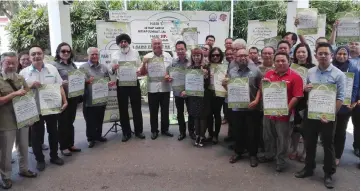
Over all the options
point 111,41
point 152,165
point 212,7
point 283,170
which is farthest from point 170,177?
point 212,7

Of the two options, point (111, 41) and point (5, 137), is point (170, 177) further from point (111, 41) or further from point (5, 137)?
point (111, 41)

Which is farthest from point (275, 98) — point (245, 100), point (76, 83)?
point (76, 83)

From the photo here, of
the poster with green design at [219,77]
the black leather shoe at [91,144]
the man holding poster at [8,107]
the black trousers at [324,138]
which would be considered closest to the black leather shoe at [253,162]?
the black trousers at [324,138]

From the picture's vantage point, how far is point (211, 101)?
479 centimetres

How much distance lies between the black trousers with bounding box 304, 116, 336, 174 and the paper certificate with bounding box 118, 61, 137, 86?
2589 millimetres

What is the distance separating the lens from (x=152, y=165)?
13.5ft

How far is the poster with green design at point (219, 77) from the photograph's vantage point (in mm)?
4262

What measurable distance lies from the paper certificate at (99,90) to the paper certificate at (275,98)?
7.91ft

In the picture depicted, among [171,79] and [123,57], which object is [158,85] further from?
[123,57]

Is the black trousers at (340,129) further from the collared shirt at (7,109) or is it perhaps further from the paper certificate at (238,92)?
the collared shirt at (7,109)

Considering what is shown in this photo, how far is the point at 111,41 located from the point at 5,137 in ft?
8.98

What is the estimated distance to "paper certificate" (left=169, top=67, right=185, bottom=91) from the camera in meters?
4.76

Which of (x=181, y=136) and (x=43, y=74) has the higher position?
(x=43, y=74)

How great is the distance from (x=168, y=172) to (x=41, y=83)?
193 centimetres
